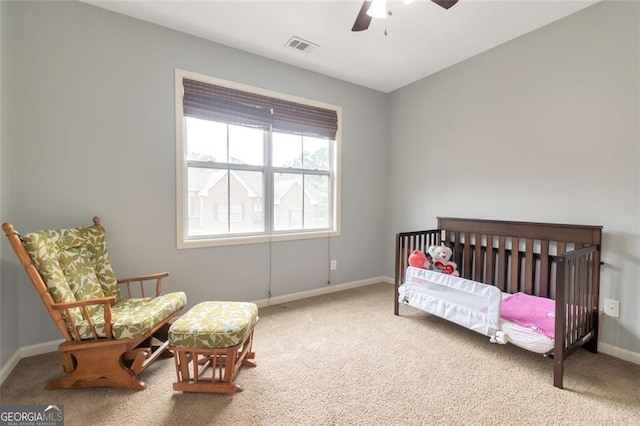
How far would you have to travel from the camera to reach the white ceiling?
2107mm

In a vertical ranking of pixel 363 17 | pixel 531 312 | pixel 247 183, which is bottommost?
pixel 531 312

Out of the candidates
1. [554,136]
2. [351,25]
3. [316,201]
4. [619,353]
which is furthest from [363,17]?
[619,353]

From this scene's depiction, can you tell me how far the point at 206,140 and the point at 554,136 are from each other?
2996mm

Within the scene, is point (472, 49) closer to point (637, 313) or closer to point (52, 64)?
point (637, 313)

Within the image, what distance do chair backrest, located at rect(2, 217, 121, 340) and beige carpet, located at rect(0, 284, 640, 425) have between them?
0.53m

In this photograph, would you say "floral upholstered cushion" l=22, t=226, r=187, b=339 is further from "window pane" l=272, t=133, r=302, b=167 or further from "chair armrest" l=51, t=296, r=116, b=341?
"window pane" l=272, t=133, r=302, b=167

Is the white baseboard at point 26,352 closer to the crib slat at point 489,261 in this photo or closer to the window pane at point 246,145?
the window pane at point 246,145

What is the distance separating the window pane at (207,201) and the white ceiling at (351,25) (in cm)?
122

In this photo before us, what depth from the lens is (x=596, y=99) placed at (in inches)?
82.7

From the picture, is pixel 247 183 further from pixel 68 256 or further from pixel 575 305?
pixel 575 305

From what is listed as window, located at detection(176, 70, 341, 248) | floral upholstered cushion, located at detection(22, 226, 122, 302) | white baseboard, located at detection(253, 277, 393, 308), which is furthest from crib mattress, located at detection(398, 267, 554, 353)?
floral upholstered cushion, located at detection(22, 226, 122, 302)

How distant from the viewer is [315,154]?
3326 millimetres

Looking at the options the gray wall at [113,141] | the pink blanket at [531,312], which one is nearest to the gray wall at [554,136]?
the pink blanket at [531,312]

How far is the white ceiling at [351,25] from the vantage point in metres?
2.11
